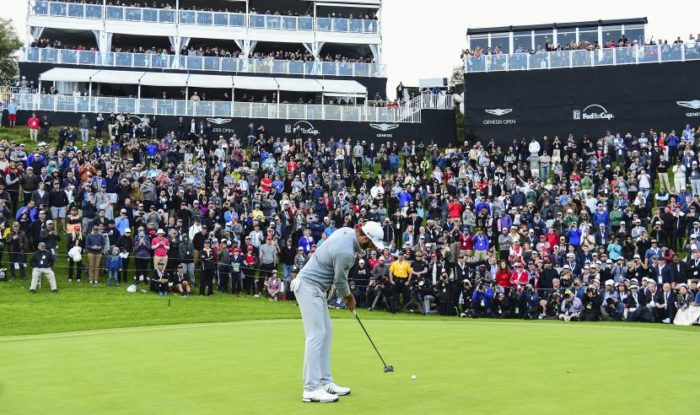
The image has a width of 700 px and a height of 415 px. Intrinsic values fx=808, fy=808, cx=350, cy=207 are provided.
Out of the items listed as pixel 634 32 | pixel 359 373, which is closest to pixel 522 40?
pixel 634 32

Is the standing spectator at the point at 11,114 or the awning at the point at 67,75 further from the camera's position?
the awning at the point at 67,75

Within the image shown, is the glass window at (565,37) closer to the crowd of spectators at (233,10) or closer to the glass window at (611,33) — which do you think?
the glass window at (611,33)

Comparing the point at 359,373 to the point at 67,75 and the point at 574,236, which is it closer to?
the point at 574,236

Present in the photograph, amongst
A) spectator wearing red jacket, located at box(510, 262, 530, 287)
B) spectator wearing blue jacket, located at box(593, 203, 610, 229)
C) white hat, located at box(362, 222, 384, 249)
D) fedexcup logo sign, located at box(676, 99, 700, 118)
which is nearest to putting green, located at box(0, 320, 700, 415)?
white hat, located at box(362, 222, 384, 249)

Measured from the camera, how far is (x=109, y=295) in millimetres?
25719

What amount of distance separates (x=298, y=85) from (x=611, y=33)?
842 inches

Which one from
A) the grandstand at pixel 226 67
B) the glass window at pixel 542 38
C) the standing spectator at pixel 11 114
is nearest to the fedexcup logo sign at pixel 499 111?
the grandstand at pixel 226 67

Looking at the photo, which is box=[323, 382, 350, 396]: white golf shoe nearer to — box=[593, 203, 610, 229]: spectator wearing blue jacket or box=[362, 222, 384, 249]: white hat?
box=[362, 222, 384, 249]: white hat

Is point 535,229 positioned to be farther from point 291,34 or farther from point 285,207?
point 291,34

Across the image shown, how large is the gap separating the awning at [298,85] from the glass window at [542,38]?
15176 millimetres

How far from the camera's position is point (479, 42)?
174ft

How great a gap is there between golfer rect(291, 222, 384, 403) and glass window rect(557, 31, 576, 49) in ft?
149

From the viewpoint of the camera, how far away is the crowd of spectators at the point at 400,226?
25953 mm

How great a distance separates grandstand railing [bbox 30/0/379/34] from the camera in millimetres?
59625
